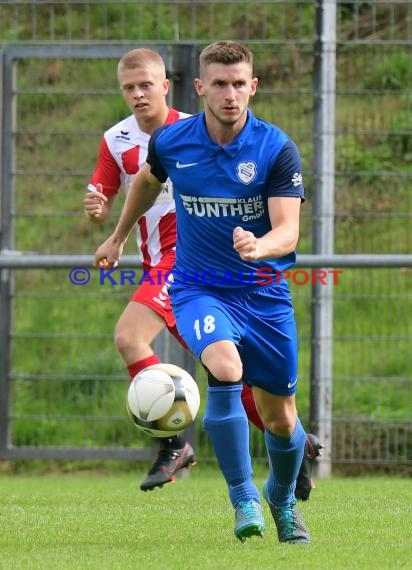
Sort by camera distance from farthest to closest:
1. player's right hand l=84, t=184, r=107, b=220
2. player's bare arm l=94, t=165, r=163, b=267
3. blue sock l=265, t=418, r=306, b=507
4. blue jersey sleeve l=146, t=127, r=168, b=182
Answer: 1. player's right hand l=84, t=184, r=107, b=220
2. player's bare arm l=94, t=165, r=163, b=267
3. blue jersey sleeve l=146, t=127, r=168, b=182
4. blue sock l=265, t=418, r=306, b=507

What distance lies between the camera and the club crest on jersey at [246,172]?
543cm

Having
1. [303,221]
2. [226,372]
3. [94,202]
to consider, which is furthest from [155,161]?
[303,221]

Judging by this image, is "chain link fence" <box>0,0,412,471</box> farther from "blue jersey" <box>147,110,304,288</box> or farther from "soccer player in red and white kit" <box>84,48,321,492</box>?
"blue jersey" <box>147,110,304,288</box>

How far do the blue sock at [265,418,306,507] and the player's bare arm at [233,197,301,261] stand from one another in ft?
2.69

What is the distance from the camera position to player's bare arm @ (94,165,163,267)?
5.88 m

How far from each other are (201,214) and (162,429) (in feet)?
4.00

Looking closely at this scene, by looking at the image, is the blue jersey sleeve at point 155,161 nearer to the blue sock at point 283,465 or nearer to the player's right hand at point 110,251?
the player's right hand at point 110,251

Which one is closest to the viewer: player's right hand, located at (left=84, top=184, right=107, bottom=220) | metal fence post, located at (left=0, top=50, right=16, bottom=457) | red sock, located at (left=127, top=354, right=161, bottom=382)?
player's right hand, located at (left=84, top=184, right=107, bottom=220)

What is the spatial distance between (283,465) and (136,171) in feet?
8.94

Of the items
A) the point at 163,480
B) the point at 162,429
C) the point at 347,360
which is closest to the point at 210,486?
the point at 163,480

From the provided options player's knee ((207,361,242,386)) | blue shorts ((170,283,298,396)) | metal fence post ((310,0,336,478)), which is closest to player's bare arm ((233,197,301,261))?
blue shorts ((170,283,298,396))

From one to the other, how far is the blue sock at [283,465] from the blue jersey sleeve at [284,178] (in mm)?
991

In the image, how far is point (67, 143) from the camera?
966cm

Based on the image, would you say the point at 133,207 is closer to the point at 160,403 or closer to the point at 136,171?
the point at 160,403
